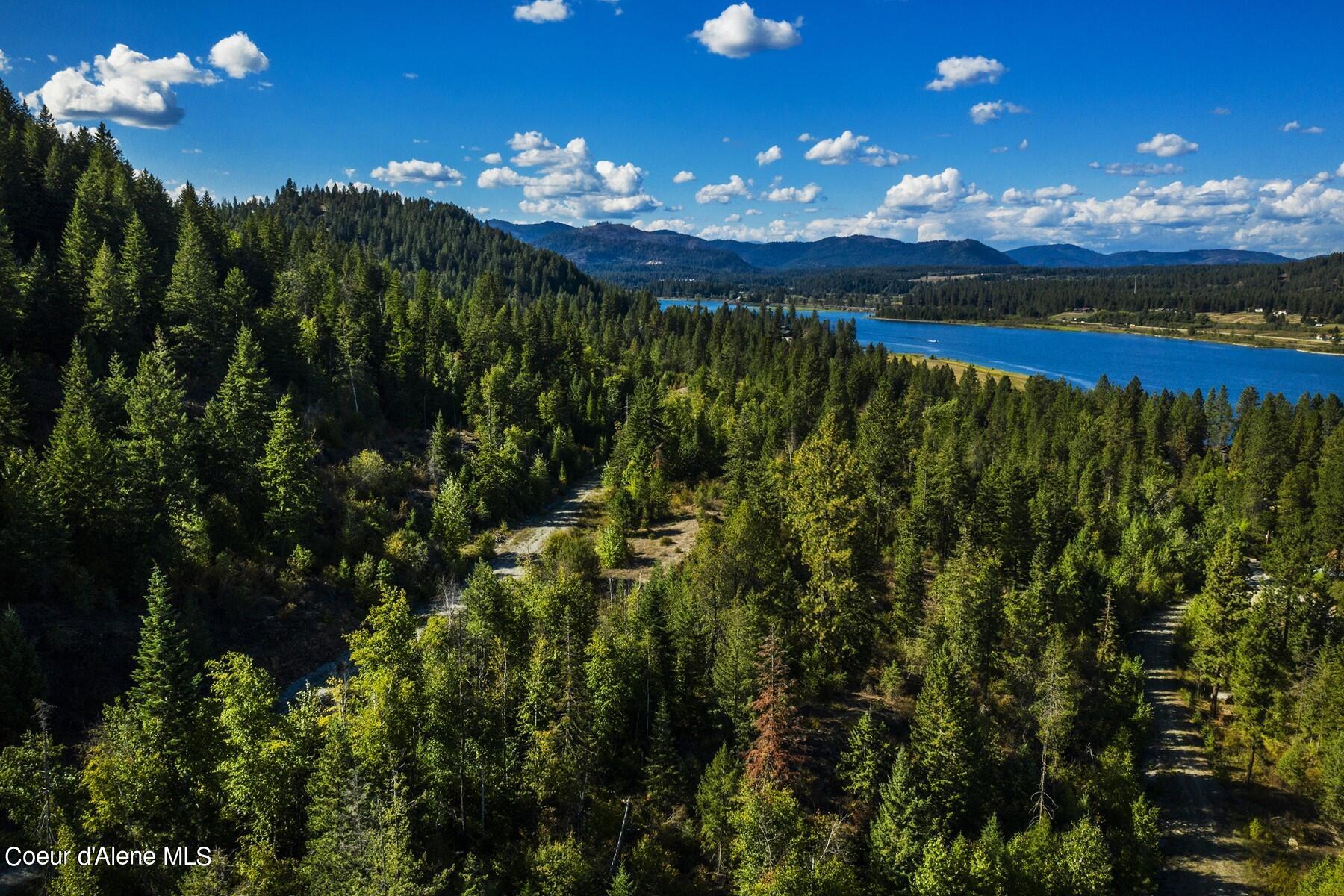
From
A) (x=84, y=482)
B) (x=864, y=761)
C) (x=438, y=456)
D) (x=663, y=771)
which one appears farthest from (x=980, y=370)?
(x=84, y=482)

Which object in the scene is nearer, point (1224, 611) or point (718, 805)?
point (718, 805)

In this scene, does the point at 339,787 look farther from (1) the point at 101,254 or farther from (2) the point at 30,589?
(1) the point at 101,254

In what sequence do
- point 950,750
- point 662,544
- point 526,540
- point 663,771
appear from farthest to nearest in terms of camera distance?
point 526,540 < point 662,544 < point 950,750 < point 663,771

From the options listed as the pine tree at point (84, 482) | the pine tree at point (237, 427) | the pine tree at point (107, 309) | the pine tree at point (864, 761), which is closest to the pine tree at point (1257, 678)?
the pine tree at point (864, 761)

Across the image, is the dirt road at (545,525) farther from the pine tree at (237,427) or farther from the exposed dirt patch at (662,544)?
the pine tree at (237,427)

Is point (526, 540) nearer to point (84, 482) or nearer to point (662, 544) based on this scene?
point (662, 544)

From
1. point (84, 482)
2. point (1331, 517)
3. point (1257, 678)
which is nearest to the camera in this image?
point (84, 482)

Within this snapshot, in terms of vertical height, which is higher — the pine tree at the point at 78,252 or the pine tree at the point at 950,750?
the pine tree at the point at 78,252
